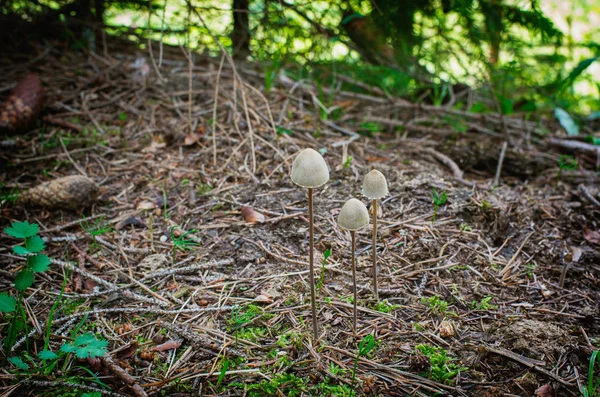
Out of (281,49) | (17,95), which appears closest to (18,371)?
(17,95)

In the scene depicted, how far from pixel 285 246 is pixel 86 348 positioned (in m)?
1.18

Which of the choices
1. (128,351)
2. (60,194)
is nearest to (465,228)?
(128,351)

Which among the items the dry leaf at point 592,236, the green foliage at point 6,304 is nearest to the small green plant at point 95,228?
the green foliage at point 6,304

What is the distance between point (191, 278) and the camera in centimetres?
228

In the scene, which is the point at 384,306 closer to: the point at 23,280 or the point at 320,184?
the point at 320,184

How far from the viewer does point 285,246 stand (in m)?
2.52

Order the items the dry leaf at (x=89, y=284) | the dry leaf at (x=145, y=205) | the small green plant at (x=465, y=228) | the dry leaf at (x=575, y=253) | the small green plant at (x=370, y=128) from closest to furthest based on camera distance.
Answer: the dry leaf at (x=89, y=284) → the dry leaf at (x=575, y=253) → the small green plant at (x=465, y=228) → the dry leaf at (x=145, y=205) → the small green plant at (x=370, y=128)

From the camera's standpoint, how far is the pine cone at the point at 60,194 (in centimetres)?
276

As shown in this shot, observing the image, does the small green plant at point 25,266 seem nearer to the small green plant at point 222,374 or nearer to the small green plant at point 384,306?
the small green plant at point 222,374

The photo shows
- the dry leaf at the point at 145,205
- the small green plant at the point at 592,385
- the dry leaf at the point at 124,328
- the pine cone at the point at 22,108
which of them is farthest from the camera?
the pine cone at the point at 22,108

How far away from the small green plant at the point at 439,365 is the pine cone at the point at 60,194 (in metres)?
2.31

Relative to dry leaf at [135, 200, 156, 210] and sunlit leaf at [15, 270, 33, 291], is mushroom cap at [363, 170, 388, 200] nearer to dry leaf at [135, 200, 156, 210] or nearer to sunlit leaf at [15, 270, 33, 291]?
sunlit leaf at [15, 270, 33, 291]

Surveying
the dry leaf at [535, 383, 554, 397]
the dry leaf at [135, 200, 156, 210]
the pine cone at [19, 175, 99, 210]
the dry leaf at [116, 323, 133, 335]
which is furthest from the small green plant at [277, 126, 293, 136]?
the dry leaf at [535, 383, 554, 397]

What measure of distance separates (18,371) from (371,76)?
3.49m
